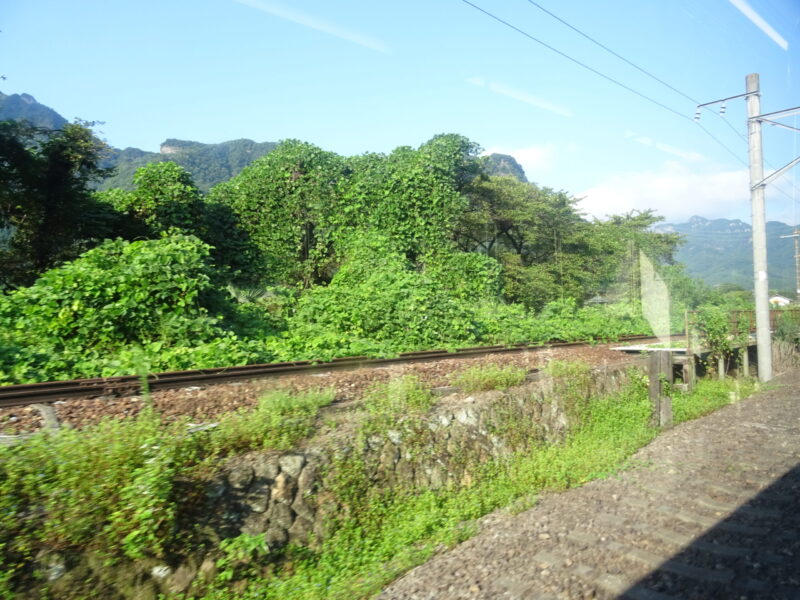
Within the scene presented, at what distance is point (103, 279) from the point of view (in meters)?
8.53

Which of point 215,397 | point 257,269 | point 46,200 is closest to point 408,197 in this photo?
point 257,269

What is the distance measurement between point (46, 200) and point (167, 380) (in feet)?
24.7

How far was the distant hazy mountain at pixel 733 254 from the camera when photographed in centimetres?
1363

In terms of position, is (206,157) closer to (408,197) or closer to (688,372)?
(408,197)

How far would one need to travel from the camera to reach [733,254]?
23.5 m

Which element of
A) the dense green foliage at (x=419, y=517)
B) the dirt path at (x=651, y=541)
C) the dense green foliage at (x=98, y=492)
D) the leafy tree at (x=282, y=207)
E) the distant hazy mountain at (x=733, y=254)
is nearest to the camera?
the dense green foliage at (x=98, y=492)

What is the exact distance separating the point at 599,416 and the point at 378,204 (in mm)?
11229

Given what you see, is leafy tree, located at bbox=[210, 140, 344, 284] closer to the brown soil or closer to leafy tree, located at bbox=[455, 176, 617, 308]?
leafy tree, located at bbox=[455, 176, 617, 308]

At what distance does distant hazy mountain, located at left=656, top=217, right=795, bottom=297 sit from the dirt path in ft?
28.6

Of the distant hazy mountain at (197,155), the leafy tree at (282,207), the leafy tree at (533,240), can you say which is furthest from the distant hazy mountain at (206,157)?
the leafy tree at (282,207)

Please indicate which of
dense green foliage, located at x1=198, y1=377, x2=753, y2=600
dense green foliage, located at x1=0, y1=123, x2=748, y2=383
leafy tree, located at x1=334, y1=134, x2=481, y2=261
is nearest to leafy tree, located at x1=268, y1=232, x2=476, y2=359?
dense green foliage, located at x1=0, y1=123, x2=748, y2=383

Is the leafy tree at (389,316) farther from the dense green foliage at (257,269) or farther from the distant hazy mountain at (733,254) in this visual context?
the distant hazy mountain at (733,254)

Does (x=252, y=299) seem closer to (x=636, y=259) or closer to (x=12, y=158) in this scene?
(x=12, y=158)

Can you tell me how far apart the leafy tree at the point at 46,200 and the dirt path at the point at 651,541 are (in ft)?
36.7
